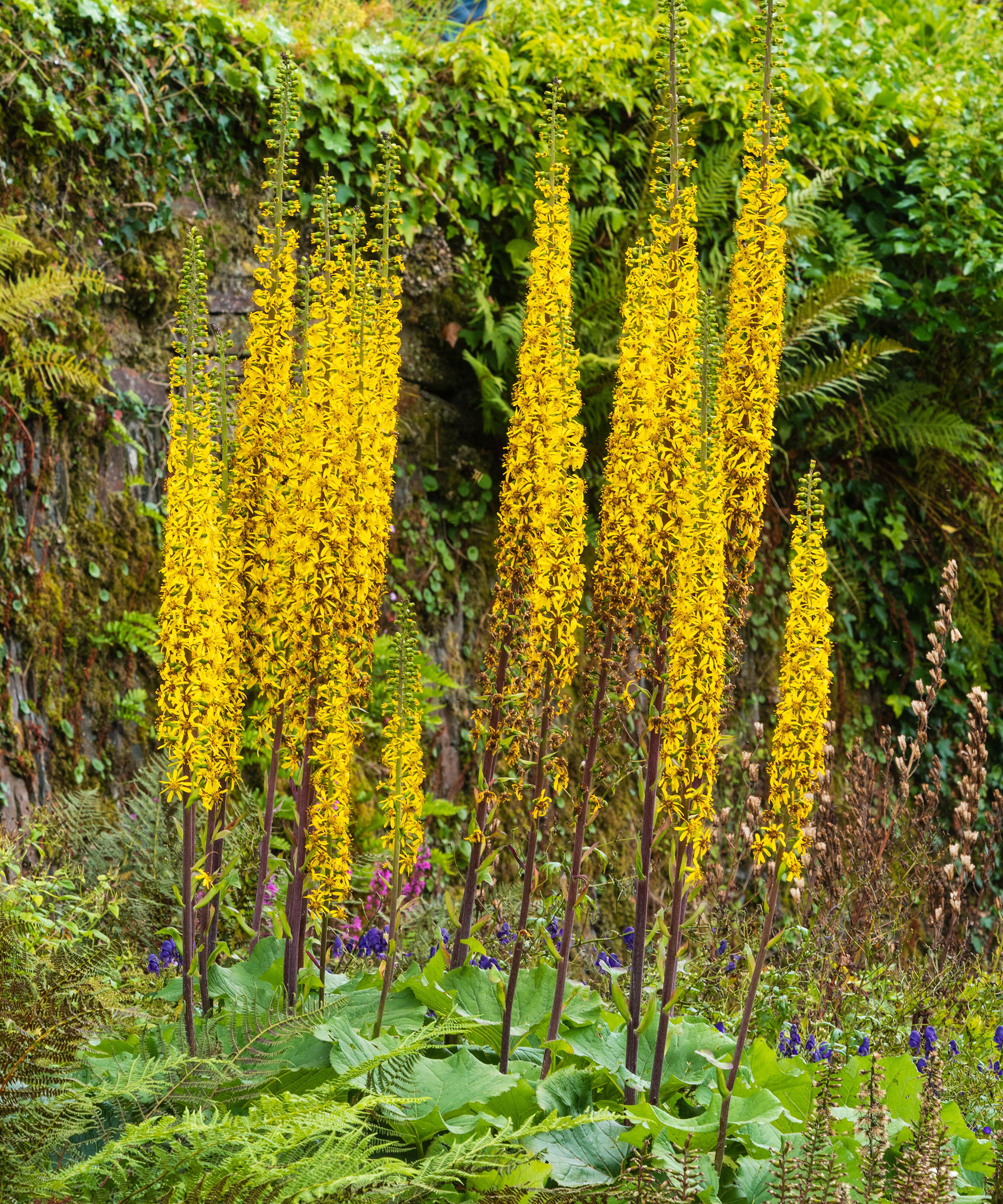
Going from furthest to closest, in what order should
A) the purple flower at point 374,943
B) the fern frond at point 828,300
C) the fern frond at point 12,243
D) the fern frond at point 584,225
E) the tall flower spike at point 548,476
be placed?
the fern frond at point 828,300
the fern frond at point 584,225
the fern frond at point 12,243
the purple flower at point 374,943
the tall flower spike at point 548,476

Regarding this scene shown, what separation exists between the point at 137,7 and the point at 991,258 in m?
5.77

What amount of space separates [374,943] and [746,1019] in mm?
1768

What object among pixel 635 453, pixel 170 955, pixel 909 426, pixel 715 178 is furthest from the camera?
pixel 909 426

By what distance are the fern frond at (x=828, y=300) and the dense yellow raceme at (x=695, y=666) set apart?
4586 mm

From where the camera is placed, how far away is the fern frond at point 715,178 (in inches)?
276

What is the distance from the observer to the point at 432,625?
6473 mm

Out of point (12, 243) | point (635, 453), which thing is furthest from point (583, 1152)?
point (12, 243)

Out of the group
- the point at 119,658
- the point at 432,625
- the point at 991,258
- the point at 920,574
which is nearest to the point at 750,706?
the point at 920,574

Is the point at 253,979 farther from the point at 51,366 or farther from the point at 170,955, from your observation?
the point at 51,366

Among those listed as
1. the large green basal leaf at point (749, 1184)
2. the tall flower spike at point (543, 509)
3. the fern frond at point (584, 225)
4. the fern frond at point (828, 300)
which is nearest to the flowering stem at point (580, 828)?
the tall flower spike at point (543, 509)

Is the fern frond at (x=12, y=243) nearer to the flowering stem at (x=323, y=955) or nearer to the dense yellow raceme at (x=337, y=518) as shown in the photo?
the dense yellow raceme at (x=337, y=518)

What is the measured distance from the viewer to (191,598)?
2.67 meters

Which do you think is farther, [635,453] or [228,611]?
[228,611]

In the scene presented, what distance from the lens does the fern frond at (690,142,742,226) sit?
7.01m
